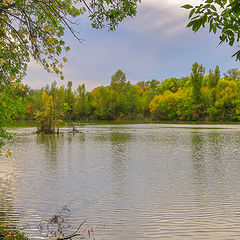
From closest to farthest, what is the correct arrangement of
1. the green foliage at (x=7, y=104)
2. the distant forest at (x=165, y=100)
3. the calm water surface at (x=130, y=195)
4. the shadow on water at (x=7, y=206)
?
the green foliage at (x=7, y=104) < the calm water surface at (x=130, y=195) < the shadow on water at (x=7, y=206) < the distant forest at (x=165, y=100)

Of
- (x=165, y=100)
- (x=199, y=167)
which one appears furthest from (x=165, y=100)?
(x=199, y=167)

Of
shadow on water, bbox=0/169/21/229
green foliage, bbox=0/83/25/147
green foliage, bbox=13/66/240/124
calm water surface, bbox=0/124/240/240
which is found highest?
green foliage, bbox=13/66/240/124

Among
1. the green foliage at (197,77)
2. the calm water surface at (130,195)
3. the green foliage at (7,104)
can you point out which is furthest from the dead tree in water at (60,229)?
the green foliage at (197,77)

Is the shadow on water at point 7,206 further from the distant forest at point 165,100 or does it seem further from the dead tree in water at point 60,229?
the distant forest at point 165,100

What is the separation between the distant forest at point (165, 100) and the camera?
81875 mm

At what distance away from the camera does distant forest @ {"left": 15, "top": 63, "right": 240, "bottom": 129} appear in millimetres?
81875

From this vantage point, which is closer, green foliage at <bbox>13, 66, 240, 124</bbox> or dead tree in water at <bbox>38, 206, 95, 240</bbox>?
dead tree in water at <bbox>38, 206, 95, 240</bbox>

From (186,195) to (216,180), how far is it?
291cm

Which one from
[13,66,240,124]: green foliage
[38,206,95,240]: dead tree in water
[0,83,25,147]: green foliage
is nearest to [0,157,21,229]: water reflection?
[38,206,95,240]: dead tree in water

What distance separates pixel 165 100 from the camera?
95.8 metres

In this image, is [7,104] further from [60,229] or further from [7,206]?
[7,206]

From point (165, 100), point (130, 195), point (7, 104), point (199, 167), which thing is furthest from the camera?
point (165, 100)

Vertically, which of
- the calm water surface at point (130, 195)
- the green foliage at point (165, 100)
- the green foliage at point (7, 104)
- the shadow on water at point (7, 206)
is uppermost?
the green foliage at point (165, 100)

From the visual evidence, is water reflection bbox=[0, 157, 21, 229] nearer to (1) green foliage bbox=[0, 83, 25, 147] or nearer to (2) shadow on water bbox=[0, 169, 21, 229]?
(2) shadow on water bbox=[0, 169, 21, 229]
